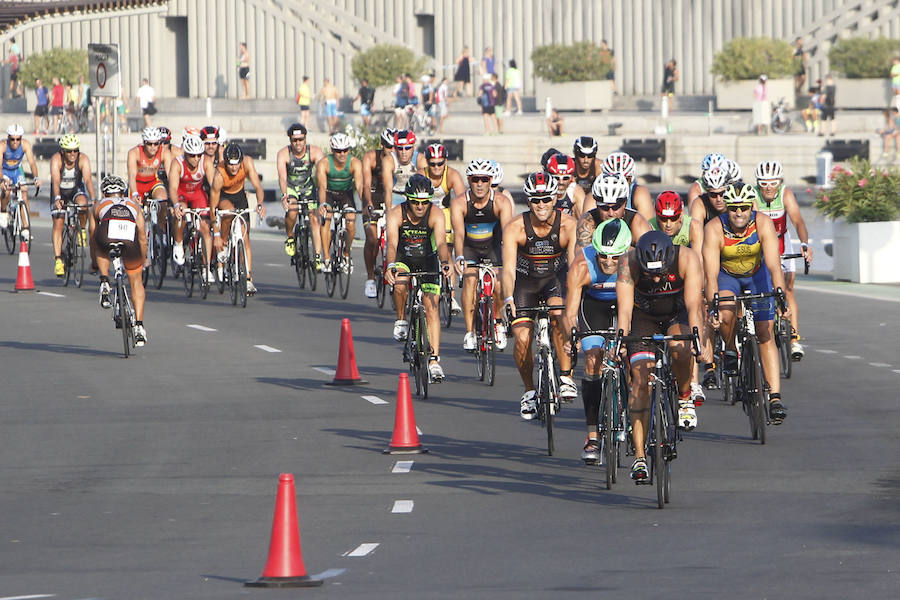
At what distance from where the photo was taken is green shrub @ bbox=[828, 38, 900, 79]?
45.7m

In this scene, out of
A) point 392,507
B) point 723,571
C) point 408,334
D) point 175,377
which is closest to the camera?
point 723,571

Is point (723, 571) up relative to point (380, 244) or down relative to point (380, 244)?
down

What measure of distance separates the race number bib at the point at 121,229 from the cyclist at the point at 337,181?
450cm

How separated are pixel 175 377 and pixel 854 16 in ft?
126

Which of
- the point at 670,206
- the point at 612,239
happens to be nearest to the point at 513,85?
the point at 670,206

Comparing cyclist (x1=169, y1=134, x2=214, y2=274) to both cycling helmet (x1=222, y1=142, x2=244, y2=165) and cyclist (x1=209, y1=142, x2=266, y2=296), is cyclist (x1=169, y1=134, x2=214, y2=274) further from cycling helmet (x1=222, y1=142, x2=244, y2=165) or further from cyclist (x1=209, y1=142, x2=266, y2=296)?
cycling helmet (x1=222, y1=142, x2=244, y2=165)

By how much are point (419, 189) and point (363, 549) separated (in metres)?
6.51

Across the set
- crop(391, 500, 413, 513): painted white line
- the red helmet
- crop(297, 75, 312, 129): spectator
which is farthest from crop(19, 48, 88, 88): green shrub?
crop(391, 500, 413, 513): painted white line

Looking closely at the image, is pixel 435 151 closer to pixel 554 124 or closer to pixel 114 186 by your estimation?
pixel 114 186

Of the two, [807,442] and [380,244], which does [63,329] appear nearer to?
[380,244]

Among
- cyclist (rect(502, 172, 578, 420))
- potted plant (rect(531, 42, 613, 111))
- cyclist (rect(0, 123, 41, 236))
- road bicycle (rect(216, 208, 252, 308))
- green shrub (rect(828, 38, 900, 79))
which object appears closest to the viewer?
cyclist (rect(502, 172, 578, 420))

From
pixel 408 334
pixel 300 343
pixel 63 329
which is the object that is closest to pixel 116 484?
pixel 408 334

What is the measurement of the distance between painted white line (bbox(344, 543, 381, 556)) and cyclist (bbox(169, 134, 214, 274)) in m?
12.7

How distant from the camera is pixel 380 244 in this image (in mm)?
21562
